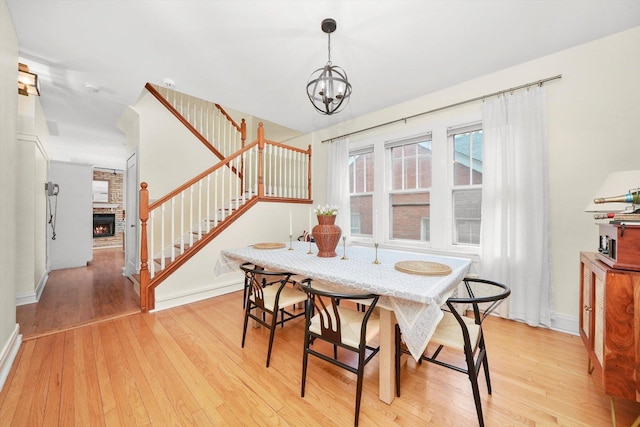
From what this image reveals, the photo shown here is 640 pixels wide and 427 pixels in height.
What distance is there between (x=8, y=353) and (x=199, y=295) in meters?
1.64

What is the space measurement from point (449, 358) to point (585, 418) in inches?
29.2

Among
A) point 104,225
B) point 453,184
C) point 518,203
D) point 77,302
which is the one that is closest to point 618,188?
point 518,203

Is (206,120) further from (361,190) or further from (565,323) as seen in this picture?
(565,323)

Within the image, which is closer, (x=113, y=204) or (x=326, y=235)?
(x=326, y=235)

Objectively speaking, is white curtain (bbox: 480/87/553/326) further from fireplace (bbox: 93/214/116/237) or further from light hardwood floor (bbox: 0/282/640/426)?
fireplace (bbox: 93/214/116/237)

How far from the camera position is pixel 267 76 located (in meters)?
2.99

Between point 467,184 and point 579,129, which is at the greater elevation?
point 579,129

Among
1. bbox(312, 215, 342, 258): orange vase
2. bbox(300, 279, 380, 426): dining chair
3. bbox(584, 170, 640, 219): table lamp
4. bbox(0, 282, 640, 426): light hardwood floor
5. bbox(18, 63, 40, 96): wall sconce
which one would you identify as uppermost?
bbox(18, 63, 40, 96): wall sconce

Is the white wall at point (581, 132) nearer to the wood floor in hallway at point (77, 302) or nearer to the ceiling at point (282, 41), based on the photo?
the ceiling at point (282, 41)

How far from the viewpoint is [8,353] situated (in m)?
1.92

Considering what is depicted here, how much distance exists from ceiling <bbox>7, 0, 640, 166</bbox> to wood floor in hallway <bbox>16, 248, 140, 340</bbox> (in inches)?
108

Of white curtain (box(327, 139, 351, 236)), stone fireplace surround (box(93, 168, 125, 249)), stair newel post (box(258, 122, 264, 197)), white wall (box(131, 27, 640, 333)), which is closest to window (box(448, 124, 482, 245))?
white wall (box(131, 27, 640, 333))

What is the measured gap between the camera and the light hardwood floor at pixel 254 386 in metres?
1.45

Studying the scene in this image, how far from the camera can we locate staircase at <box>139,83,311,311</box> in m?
3.32
